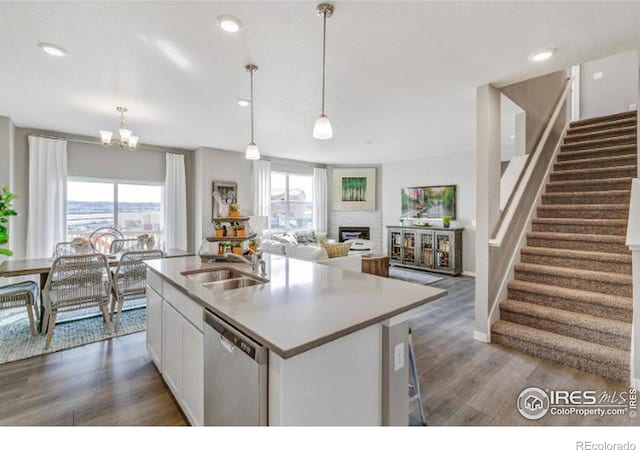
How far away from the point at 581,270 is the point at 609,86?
4440mm

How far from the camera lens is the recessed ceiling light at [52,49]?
7.21 feet

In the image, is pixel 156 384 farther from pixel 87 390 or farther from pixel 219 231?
pixel 219 231

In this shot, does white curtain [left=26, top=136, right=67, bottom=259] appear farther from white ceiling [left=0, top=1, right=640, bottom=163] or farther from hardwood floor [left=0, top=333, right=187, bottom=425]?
hardwood floor [left=0, top=333, right=187, bottom=425]

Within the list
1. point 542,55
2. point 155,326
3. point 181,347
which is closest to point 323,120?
point 181,347

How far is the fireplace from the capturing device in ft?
25.7

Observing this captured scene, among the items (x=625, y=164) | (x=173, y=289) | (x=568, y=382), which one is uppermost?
(x=625, y=164)

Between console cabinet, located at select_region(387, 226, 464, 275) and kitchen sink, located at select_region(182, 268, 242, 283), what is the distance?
16.0 feet

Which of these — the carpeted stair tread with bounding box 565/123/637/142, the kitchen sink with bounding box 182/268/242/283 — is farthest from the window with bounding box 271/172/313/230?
the carpeted stair tread with bounding box 565/123/637/142

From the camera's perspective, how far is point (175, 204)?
5770mm

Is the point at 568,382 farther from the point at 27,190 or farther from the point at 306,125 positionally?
the point at 27,190

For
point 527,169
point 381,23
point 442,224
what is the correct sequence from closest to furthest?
point 381,23 < point 527,169 < point 442,224

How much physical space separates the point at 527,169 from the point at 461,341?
7.69ft

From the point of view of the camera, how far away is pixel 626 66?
5211 millimetres
